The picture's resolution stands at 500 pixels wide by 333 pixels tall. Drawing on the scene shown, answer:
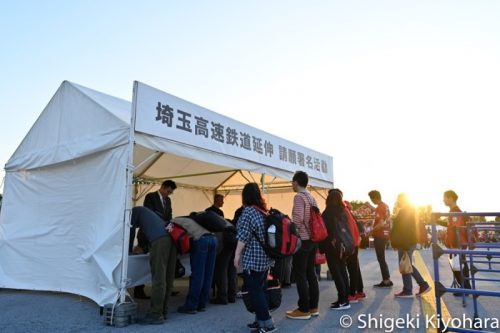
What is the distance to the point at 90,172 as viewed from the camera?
4.75 m

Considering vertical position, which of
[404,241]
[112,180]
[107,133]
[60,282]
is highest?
[107,133]

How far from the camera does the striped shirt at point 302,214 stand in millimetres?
4109

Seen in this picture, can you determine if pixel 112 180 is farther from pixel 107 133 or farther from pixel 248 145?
pixel 248 145

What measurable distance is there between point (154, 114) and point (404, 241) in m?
3.83

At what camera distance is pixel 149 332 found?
3.53 m

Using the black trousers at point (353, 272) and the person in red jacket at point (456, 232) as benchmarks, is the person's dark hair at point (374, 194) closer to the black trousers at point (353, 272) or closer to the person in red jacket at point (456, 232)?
the person in red jacket at point (456, 232)

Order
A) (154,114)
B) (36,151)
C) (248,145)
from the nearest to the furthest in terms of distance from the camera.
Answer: (154,114) < (36,151) < (248,145)

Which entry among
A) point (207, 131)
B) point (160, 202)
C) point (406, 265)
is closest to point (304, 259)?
point (406, 265)

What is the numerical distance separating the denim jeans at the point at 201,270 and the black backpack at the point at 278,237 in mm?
1208

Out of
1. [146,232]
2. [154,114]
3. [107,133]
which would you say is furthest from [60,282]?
[154,114]

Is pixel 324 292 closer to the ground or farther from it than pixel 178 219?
closer to the ground

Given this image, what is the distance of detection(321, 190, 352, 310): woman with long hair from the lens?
445 centimetres

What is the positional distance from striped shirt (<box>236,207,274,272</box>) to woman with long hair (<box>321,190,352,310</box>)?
1302 mm

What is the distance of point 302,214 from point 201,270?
54.1 inches
